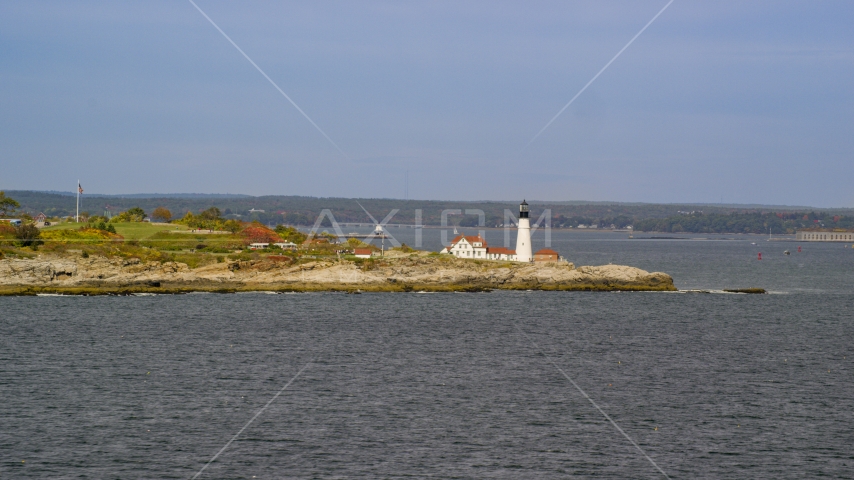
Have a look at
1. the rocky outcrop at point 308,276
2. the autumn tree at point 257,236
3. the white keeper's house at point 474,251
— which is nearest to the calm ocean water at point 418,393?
the rocky outcrop at point 308,276

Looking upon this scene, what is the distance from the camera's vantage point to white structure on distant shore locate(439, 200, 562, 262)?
88812mm

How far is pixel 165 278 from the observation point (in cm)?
7331

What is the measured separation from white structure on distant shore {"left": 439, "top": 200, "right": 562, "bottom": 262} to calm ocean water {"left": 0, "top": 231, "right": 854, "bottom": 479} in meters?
28.6

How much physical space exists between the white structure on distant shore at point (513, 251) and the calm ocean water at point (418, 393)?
28625 millimetres

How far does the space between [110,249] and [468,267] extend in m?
34.6

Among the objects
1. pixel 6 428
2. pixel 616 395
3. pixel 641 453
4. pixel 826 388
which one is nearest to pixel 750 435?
pixel 641 453

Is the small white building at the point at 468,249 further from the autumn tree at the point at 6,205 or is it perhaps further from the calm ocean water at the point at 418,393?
the autumn tree at the point at 6,205

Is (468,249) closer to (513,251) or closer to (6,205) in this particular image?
(513,251)

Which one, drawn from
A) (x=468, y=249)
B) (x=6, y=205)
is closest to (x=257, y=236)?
(x=468, y=249)

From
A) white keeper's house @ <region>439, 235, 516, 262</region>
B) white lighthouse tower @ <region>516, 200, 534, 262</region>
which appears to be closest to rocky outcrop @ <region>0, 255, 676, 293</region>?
white lighthouse tower @ <region>516, 200, 534, 262</region>

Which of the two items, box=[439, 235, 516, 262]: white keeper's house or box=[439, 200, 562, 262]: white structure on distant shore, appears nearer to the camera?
box=[439, 200, 562, 262]: white structure on distant shore

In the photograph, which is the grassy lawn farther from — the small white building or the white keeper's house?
the white keeper's house

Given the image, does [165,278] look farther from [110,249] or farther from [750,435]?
[750,435]

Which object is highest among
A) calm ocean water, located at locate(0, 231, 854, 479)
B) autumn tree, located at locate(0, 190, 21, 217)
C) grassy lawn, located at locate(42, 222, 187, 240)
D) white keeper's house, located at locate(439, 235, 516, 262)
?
autumn tree, located at locate(0, 190, 21, 217)
